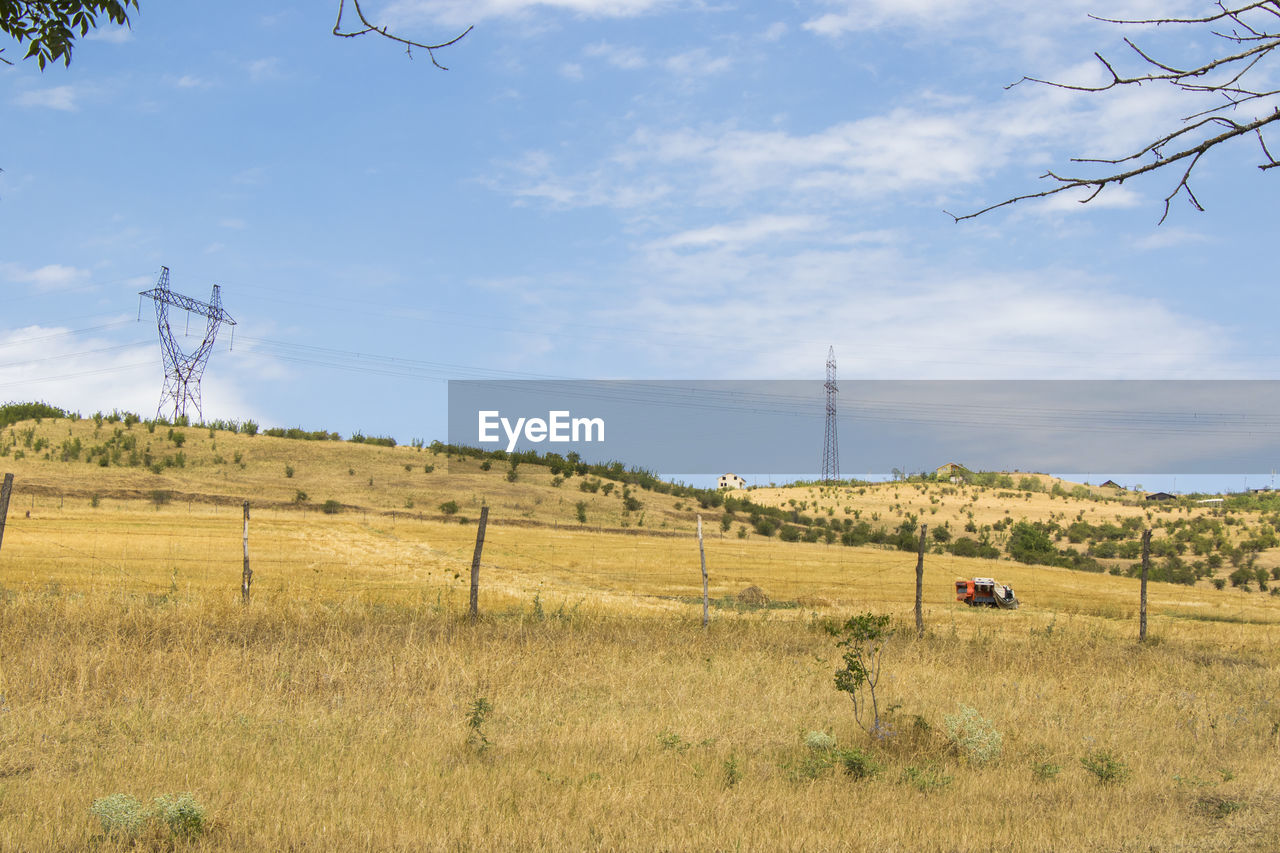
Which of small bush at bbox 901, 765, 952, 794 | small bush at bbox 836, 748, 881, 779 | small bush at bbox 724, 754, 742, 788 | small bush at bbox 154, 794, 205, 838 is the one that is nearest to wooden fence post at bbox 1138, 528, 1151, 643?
small bush at bbox 901, 765, 952, 794

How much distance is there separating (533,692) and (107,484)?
48864mm

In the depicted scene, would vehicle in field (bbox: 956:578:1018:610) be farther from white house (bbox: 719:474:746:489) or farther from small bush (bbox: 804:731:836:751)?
white house (bbox: 719:474:746:489)

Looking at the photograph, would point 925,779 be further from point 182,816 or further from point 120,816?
point 120,816

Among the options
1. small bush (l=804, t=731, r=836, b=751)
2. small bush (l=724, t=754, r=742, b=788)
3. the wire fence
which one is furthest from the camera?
the wire fence

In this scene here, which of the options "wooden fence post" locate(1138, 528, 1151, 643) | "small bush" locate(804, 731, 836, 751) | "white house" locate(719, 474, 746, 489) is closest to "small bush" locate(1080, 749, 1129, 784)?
"small bush" locate(804, 731, 836, 751)

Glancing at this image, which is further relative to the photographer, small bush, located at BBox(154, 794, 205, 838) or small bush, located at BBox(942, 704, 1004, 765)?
small bush, located at BBox(942, 704, 1004, 765)

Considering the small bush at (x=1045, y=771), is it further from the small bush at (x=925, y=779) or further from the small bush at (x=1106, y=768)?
the small bush at (x=925, y=779)

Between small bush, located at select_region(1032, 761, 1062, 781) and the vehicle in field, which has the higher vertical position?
small bush, located at select_region(1032, 761, 1062, 781)

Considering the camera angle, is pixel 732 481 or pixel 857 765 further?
pixel 732 481

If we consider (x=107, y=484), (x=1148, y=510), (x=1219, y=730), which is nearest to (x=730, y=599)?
(x=1219, y=730)

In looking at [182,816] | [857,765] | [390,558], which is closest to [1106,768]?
[857,765]

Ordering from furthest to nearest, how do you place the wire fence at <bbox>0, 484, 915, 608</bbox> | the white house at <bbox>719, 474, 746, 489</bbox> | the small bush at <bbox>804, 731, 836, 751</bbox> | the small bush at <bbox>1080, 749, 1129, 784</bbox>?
the white house at <bbox>719, 474, 746, 489</bbox> < the wire fence at <bbox>0, 484, 915, 608</bbox> < the small bush at <bbox>804, 731, 836, 751</bbox> < the small bush at <bbox>1080, 749, 1129, 784</bbox>

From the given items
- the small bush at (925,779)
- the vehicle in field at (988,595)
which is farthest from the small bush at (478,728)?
the vehicle in field at (988,595)

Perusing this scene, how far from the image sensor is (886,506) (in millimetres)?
103312
